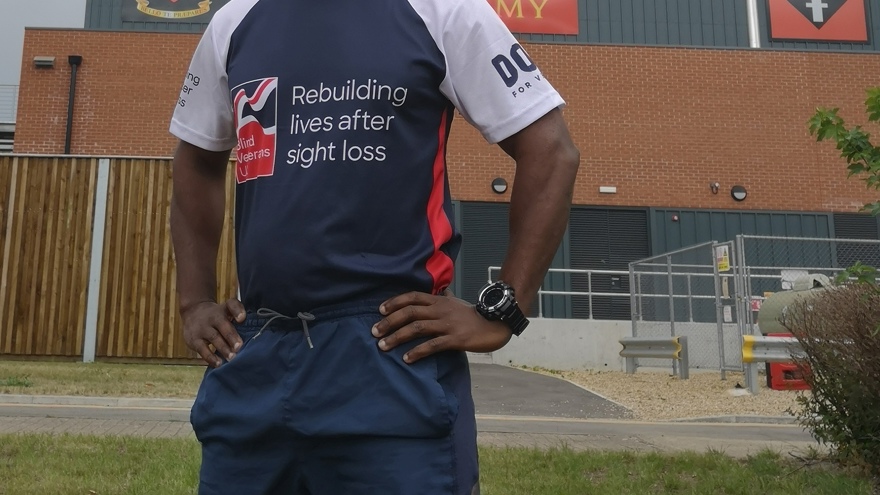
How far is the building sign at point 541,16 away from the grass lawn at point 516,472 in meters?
17.1

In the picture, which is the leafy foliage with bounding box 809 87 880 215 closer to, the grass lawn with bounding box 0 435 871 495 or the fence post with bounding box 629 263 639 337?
the grass lawn with bounding box 0 435 871 495

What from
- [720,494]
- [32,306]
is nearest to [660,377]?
[720,494]

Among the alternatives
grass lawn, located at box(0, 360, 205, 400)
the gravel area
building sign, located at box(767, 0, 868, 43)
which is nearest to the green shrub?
the gravel area

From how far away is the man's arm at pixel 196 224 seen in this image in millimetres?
2084

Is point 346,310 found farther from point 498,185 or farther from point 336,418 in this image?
point 498,185

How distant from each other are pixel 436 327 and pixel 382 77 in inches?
20.6

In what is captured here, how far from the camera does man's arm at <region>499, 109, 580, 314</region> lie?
6.04ft

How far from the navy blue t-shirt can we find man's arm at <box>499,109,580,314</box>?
0.16 feet

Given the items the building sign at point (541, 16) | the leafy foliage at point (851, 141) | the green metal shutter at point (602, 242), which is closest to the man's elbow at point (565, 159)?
the leafy foliage at point (851, 141)

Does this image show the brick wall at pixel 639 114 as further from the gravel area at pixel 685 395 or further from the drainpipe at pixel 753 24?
the gravel area at pixel 685 395

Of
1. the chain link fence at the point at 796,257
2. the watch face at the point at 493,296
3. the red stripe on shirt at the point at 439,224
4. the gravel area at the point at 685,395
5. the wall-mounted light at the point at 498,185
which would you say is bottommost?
the gravel area at the point at 685,395

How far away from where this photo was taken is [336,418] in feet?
5.46

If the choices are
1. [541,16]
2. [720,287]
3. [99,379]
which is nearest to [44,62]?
[541,16]

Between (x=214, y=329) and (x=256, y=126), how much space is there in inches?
17.9
